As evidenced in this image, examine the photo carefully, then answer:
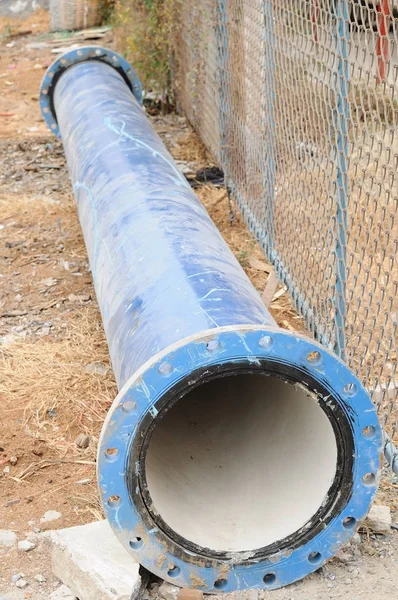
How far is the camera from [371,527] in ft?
9.27

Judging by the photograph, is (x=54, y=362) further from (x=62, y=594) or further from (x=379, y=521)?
(x=379, y=521)

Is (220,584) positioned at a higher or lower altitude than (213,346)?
lower

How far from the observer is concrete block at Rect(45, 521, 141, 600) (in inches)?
98.0

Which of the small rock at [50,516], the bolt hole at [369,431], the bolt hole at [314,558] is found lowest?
the small rock at [50,516]

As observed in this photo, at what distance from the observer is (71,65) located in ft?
20.7

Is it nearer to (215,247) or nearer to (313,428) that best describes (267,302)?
(215,247)

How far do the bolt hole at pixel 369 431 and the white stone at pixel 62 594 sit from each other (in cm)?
102

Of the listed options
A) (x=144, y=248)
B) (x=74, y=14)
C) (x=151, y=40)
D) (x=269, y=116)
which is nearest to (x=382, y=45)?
(x=144, y=248)

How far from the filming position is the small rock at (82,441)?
3.59 metres

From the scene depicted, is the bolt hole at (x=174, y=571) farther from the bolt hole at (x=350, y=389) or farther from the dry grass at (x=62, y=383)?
the dry grass at (x=62, y=383)

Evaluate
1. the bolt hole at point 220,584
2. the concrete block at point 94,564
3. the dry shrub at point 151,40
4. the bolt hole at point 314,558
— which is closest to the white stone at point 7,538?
the concrete block at point 94,564

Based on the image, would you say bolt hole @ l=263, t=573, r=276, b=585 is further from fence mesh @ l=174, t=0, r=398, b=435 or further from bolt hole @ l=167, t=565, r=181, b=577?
fence mesh @ l=174, t=0, r=398, b=435

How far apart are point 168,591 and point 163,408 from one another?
600 mm

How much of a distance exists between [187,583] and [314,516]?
418 millimetres
